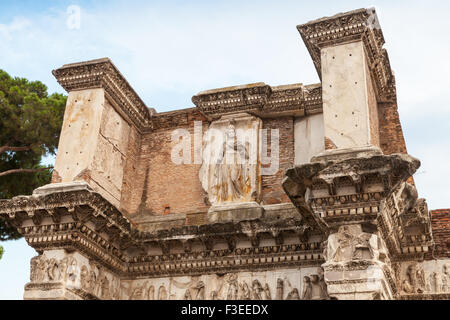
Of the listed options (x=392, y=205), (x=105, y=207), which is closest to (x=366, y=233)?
(x=392, y=205)

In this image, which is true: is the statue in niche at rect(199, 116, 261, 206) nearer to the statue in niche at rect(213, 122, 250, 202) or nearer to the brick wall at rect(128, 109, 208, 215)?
the statue in niche at rect(213, 122, 250, 202)

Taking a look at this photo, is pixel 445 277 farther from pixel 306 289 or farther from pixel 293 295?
pixel 293 295

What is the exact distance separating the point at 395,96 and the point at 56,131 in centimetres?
795

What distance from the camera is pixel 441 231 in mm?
8133

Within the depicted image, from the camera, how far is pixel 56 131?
529 inches

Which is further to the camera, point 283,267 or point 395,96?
point 395,96

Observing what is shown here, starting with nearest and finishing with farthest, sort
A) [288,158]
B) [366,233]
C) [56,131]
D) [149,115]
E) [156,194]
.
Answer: [366,233]
[288,158]
[156,194]
[149,115]
[56,131]

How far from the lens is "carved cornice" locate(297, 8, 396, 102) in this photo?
25.7ft

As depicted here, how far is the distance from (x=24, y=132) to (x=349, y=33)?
8.33 m

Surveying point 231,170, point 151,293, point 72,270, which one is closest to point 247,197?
point 231,170

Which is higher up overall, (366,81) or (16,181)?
(16,181)

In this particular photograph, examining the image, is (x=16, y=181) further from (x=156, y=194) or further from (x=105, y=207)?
(x=105, y=207)

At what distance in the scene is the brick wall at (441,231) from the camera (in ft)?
26.1

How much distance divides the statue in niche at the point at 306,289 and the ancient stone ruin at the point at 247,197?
0.6 inches
